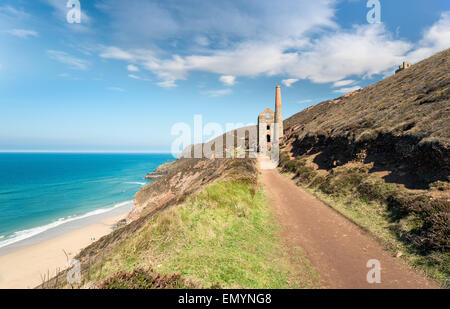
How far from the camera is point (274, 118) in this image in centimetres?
4125

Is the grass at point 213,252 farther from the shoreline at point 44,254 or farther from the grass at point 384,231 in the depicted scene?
the shoreline at point 44,254

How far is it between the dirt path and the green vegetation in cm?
51

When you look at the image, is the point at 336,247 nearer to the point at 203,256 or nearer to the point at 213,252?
the point at 213,252

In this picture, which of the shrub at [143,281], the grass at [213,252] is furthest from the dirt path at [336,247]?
the shrub at [143,281]

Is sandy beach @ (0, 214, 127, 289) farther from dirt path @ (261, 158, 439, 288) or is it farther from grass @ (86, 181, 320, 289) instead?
dirt path @ (261, 158, 439, 288)

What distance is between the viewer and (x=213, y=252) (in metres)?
6.77

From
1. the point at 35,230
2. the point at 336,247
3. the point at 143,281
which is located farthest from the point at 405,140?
the point at 35,230

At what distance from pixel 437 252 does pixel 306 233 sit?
4.29 metres

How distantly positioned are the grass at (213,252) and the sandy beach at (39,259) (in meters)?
14.2

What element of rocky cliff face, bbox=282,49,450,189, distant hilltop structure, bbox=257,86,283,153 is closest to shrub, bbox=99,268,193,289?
rocky cliff face, bbox=282,49,450,189

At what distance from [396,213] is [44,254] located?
31.8m

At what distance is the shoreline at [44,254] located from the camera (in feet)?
57.3
